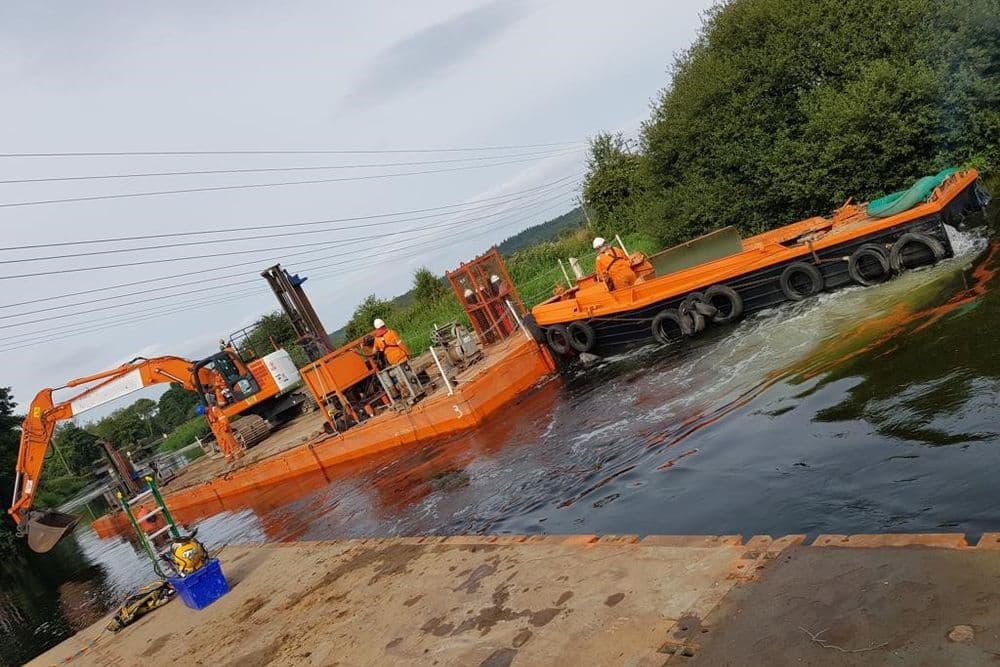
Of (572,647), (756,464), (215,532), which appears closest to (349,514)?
(215,532)

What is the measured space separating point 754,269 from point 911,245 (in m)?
2.35

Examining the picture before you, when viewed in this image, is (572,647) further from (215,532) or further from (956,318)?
(215,532)

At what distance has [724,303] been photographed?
12.9 meters

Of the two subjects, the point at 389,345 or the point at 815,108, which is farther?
the point at 815,108

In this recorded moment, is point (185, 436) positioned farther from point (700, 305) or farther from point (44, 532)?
point (700, 305)

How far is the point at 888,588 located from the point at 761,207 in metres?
17.4

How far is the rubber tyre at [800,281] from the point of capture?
38.4 feet

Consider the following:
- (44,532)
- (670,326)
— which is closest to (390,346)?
(670,326)

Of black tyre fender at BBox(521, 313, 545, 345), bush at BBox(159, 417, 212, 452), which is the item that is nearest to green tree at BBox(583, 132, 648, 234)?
black tyre fender at BBox(521, 313, 545, 345)

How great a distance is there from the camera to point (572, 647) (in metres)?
4.02

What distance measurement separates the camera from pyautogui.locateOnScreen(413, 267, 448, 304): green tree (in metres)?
37.2

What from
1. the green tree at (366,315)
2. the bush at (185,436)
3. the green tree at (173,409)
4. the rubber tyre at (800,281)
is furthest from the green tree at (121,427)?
the rubber tyre at (800,281)

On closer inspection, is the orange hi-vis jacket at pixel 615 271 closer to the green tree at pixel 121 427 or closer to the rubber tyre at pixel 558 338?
the rubber tyre at pixel 558 338

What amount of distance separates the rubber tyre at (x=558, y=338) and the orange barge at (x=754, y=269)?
2 centimetres
